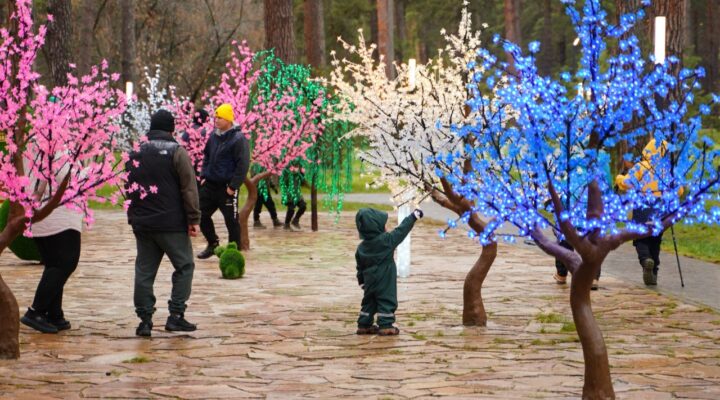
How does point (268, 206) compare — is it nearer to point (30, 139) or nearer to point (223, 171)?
point (223, 171)

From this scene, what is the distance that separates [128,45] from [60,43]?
1302 centimetres

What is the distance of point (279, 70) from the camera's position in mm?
19359

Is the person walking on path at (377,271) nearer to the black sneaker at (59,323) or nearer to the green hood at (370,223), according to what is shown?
the green hood at (370,223)

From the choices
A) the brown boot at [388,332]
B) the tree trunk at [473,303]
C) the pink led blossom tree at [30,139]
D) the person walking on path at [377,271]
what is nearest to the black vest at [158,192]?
the pink led blossom tree at [30,139]

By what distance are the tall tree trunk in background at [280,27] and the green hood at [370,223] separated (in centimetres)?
1359

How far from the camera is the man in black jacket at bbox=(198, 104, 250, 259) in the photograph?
15023 millimetres

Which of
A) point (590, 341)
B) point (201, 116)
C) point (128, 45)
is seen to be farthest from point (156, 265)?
point (128, 45)

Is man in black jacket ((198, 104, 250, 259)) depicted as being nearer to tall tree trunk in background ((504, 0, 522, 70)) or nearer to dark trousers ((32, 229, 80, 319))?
dark trousers ((32, 229, 80, 319))

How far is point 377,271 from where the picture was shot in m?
9.68

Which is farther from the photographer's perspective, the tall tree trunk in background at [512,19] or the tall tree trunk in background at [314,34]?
the tall tree trunk in background at [512,19]

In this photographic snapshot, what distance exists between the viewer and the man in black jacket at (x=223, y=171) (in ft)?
49.3

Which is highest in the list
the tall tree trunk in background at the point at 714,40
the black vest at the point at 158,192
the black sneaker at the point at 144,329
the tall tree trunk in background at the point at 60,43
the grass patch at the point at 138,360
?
the tall tree trunk in background at the point at 714,40

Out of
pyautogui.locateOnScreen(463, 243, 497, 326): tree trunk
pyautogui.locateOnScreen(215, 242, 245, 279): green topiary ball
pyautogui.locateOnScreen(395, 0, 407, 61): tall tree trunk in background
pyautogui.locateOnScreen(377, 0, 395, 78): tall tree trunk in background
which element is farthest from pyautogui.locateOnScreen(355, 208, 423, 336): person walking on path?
pyautogui.locateOnScreen(395, 0, 407, 61): tall tree trunk in background

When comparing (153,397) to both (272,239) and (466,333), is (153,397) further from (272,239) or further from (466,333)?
(272,239)
